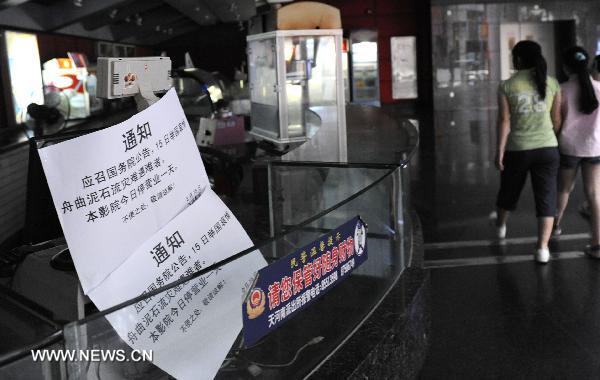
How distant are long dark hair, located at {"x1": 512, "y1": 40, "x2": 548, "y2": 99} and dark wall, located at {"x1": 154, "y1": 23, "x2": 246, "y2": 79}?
2004 cm

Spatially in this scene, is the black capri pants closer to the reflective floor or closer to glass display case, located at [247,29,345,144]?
the reflective floor

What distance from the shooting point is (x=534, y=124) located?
4410mm

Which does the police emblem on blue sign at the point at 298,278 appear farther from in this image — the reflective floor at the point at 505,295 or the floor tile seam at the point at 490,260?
the floor tile seam at the point at 490,260

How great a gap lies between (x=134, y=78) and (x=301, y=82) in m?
6.01

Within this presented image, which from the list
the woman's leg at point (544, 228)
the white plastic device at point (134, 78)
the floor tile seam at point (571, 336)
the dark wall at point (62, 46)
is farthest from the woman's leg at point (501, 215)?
the dark wall at point (62, 46)

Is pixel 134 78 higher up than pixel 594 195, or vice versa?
pixel 134 78

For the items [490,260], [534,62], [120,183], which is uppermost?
[534,62]

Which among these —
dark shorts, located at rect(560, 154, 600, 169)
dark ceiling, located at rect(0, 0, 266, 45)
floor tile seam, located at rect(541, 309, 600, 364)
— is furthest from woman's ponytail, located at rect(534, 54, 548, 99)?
dark ceiling, located at rect(0, 0, 266, 45)

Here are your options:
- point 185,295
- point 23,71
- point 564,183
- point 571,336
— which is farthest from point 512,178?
point 23,71

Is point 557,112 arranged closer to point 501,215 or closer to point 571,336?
point 501,215

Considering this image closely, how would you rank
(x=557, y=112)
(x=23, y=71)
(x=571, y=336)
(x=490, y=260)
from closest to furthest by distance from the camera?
1. (x=571, y=336)
2. (x=557, y=112)
3. (x=490, y=260)
4. (x=23, y=71)

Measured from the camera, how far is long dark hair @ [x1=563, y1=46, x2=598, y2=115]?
4504 millimetres

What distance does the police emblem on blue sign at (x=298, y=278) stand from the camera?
196 cm

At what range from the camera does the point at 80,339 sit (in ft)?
4.67
